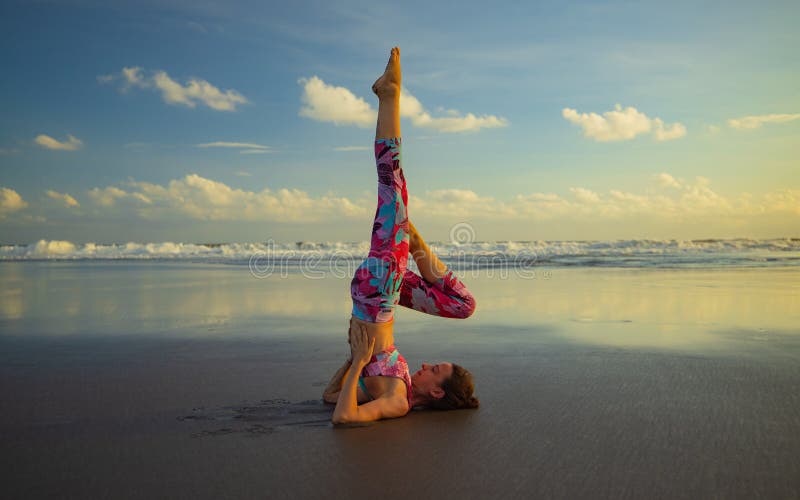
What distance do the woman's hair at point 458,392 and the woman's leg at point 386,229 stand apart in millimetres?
578

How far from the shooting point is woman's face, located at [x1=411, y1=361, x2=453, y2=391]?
394cm

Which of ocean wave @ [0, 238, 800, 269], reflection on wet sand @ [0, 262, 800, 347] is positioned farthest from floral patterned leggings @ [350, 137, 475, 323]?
ocean wave @ [0, 238, 800, 269]

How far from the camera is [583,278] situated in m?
13.7

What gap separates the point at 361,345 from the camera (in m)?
3.76

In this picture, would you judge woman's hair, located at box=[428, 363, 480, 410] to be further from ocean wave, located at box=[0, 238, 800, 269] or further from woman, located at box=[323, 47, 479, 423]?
ocean wave, located at box=[0, 238, 800, 269]

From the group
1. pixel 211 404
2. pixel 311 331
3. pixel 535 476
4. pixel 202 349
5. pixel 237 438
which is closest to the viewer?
pixel 535 476

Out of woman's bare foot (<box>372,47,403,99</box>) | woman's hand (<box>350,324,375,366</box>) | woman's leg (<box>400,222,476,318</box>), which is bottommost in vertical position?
woman's hand (<box>350,324,375,366</box>)

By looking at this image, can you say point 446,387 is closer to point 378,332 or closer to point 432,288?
point 378,332

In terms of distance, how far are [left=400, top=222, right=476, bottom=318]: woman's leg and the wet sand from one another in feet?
2.13

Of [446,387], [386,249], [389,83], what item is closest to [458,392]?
[446,387]

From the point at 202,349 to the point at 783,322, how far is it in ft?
21.4

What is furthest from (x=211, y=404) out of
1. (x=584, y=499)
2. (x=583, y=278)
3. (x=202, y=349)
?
(x=583, y=278)

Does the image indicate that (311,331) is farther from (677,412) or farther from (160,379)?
(677,412)

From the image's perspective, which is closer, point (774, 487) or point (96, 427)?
point (774, 487)
